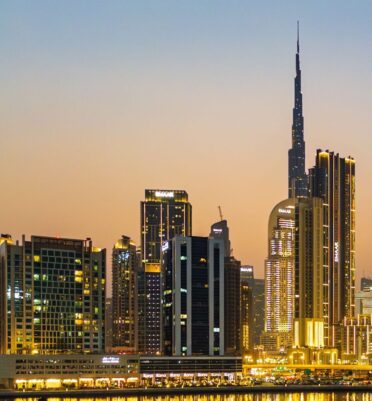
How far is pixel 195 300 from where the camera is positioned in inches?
7234

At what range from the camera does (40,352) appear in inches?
7111

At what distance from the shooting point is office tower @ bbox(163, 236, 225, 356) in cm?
18275

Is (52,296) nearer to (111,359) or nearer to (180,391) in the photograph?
(111,359)

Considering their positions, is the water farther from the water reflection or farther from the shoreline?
the shoreline

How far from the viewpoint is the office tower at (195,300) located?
183m

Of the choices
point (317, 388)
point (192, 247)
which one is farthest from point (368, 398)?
point (192, 247)

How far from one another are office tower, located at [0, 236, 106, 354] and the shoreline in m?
25.9

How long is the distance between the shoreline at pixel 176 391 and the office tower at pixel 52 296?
25.9m

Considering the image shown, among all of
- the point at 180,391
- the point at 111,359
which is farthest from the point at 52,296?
the point at 180,391

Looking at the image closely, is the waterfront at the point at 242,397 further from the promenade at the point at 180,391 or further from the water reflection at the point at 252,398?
the promenade at the point at 180,391

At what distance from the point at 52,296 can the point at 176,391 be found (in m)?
35.9

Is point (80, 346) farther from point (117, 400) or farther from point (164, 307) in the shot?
point (117, 400)

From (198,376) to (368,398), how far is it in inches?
1325

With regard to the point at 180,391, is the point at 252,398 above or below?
above
